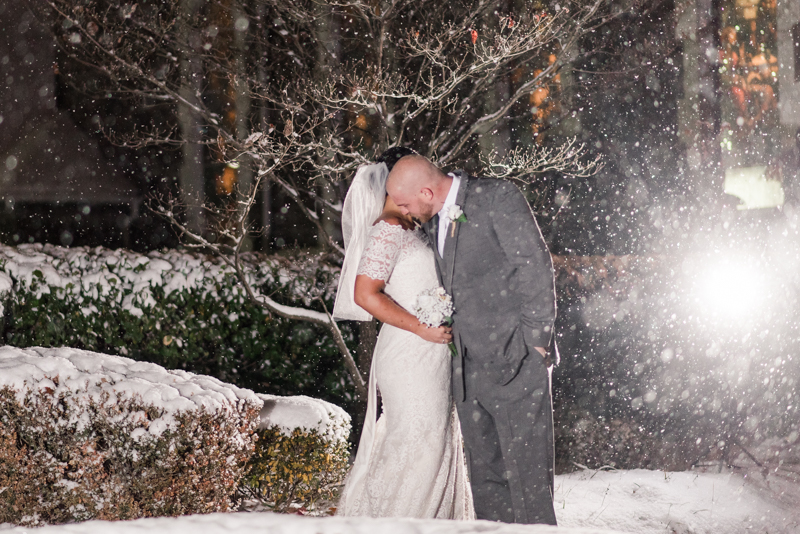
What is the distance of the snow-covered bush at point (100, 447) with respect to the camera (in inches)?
127

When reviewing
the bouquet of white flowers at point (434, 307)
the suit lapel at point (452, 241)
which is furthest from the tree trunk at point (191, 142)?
the bouquet of white flowers at point (434, 307)

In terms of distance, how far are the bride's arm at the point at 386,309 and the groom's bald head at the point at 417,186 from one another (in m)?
0.38

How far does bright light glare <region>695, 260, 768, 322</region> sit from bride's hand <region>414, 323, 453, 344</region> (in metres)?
4.78

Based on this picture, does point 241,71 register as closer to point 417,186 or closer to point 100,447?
point 417,186

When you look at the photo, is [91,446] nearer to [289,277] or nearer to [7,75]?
[289,277]

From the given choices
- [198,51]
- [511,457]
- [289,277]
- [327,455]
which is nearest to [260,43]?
[198,51]

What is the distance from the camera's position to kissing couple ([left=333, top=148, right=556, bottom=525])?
9.47 feet

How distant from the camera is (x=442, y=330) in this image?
2.92 m

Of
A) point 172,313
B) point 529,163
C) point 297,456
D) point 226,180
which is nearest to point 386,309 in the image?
point 297,456

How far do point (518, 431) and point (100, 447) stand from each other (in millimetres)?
2099

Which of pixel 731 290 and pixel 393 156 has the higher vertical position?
pixel 393 156

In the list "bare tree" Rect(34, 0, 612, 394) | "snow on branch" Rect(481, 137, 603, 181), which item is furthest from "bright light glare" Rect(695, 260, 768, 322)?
"bare tree" Rect(34, 0, 612, 394)

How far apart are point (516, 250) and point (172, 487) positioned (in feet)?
6.90

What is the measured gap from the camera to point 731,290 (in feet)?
24.2
